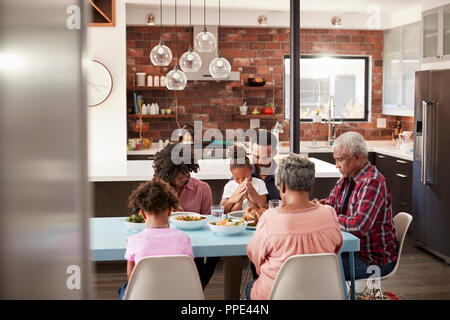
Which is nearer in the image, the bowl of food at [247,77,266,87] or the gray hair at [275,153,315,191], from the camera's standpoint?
the gray hair at [275,153,315,191]

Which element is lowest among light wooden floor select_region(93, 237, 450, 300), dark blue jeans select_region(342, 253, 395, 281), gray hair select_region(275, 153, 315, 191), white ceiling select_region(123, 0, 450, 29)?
light wooden floor select_region(93, 237, 450, 300)

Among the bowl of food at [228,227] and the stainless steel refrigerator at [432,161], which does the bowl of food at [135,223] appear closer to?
the bowl of food at [228,227]

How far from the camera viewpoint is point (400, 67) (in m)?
6.45

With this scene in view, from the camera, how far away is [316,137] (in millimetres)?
7145

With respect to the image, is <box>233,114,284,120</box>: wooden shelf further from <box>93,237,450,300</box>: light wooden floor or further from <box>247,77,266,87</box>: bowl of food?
<box>93,237,450,300</box>: light wooden floor

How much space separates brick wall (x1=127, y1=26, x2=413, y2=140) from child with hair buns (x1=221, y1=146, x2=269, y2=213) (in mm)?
3687

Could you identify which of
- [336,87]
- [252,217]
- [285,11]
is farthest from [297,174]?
[336,87]

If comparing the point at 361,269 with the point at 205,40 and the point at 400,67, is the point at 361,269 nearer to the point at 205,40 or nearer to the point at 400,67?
the point at 205,40

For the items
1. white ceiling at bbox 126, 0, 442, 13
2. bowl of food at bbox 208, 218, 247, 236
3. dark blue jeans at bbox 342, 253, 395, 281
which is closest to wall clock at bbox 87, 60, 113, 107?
white ceiling at bbox 126, 0, 442, 13

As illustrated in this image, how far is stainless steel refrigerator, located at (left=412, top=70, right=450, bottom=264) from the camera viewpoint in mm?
4504

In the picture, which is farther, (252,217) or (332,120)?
(332,120)

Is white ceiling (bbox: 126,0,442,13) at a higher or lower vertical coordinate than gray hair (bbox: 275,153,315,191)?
higher

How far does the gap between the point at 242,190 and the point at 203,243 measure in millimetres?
735
